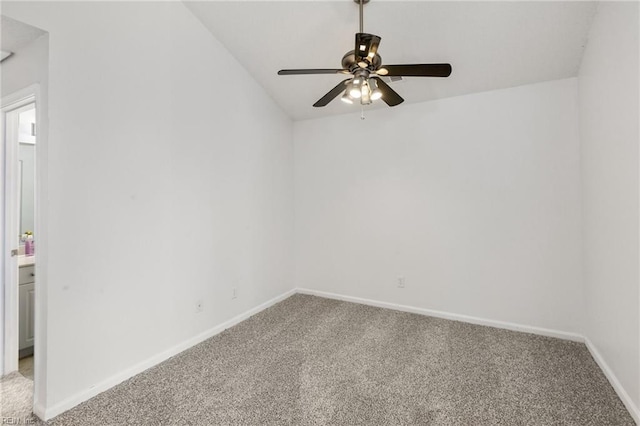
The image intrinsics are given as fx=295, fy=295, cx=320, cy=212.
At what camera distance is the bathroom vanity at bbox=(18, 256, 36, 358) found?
228 centimetres

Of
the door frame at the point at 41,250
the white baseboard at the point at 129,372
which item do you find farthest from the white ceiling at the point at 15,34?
the white baseboard at the point at 129,372

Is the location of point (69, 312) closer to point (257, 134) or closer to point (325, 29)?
point (257, 134)

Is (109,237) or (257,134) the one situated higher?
(257,134)

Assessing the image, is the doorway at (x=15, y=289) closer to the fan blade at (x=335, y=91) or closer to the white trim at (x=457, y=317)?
the fan blade at (x=335, y=91)

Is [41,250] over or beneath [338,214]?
beneath

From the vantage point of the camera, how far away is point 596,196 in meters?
2.15

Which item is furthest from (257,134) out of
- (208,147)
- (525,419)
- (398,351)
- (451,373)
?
(525,419)

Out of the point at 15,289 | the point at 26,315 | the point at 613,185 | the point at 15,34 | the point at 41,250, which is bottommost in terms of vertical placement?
the point at 26,315

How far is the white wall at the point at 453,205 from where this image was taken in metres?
2.60

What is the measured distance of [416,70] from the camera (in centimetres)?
183

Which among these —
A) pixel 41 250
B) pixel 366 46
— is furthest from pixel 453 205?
pixel 41 250

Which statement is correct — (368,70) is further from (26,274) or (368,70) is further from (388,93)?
(26,274)

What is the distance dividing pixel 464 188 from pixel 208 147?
2508mm

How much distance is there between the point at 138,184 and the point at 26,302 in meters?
1.37
